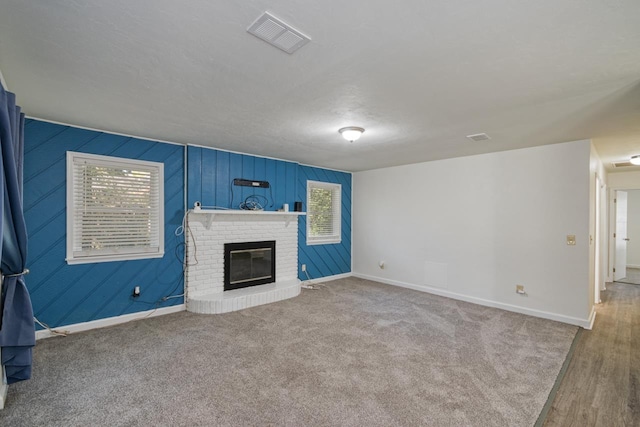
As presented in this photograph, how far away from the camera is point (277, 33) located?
5.52ft

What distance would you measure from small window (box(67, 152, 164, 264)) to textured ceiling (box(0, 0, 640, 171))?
22.2 inches

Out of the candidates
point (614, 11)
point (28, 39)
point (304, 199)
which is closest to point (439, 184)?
point (304, 199)

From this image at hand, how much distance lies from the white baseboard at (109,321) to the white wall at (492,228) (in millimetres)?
4054

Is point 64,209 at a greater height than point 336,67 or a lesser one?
lesser

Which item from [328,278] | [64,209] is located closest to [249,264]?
[328,278]

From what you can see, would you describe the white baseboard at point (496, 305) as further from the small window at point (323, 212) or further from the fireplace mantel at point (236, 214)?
the fireplace mantel at point (236, 214)

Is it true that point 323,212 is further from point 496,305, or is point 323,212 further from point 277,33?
point 277,33

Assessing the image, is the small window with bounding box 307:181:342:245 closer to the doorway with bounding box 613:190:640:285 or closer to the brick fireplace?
the brick fireplace

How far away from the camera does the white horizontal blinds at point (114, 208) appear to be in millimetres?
3598

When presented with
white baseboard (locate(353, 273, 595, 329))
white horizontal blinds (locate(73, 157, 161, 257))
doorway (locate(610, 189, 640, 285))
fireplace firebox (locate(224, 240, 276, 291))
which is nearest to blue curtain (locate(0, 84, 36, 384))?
white horizontal blinds (locate(73, 157, 161, 257))

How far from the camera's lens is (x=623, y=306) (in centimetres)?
477

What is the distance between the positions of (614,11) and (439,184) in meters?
4.00

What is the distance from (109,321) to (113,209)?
1.44m

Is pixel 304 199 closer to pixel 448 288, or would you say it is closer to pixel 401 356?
pixel 448 288
